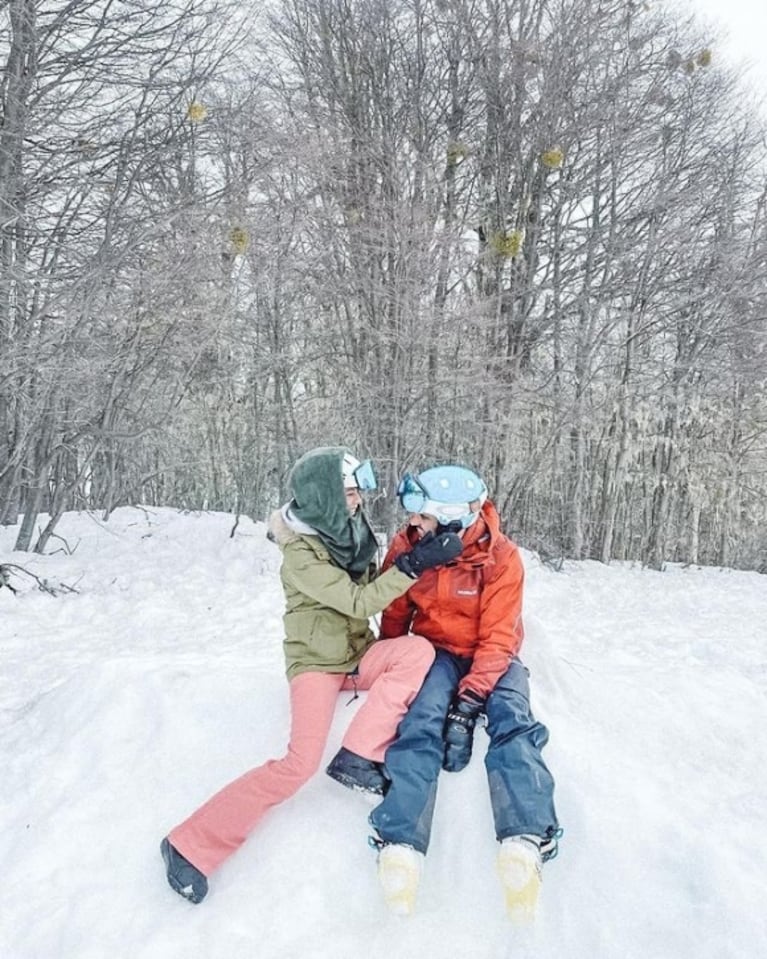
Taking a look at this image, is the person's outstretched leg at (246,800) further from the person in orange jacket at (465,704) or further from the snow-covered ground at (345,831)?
the person in orange jacket at (465,704)

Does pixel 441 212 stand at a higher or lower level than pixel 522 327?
higher

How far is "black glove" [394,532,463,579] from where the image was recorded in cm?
264

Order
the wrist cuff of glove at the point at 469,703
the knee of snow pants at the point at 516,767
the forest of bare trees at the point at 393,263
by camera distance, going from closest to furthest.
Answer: the knee of snow pants at the point at 516,767 < the wrist cuff of glove at the point at 469,703 < the forest of bare trees at the point at 393,263

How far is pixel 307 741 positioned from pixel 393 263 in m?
9.16

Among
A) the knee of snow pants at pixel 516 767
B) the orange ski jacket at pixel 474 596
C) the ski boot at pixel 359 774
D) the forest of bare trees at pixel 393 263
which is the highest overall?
the forest of bare trees at pixel 393 263

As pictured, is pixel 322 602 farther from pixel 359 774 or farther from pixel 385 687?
pixel 359 774

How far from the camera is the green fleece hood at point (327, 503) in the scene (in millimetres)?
2875

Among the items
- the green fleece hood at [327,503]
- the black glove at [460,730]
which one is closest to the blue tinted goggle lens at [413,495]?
the green fleece hood at [327,503]

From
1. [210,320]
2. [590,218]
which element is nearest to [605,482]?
[590,218]

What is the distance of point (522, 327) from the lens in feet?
45.1

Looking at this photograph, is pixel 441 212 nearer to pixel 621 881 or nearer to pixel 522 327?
pixel 522 327

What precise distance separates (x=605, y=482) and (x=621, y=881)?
43.8 feet

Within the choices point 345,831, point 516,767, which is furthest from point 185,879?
point 516,767

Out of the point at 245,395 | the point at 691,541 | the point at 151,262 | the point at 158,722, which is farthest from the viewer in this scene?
the point at 691,541
